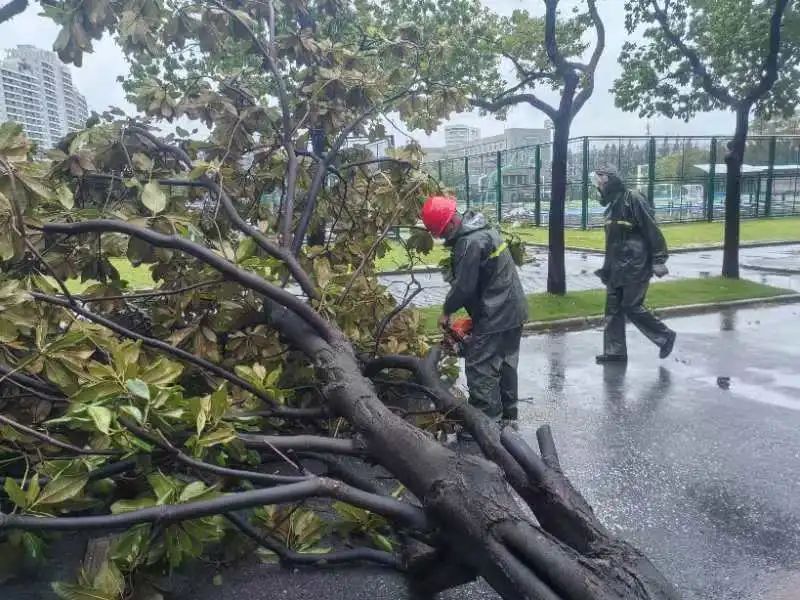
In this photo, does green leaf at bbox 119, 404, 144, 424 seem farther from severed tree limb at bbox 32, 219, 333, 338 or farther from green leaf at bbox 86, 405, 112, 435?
severed tree limb at bbox 32, 219, 333, 338

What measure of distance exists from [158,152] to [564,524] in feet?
11.7

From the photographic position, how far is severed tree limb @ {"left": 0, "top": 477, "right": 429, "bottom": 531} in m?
2.01

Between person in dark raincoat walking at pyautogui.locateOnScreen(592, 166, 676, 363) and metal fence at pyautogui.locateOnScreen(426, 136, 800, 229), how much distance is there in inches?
580

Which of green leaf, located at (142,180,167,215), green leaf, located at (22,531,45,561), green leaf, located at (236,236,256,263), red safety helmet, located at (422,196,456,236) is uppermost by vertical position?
green leaf, located at (142,180,167,215)

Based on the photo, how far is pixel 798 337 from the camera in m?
7.67

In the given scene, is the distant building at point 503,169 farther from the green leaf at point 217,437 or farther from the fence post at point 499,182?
the green leaf at point 217,437

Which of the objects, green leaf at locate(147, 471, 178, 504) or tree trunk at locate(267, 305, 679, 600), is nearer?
tree trunk at locate(267, 305, 679, 600)

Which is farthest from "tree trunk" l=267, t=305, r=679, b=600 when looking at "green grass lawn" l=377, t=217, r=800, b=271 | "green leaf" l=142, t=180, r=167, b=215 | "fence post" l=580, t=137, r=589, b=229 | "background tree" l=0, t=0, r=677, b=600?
"fence post" l=580, t=137, r=589, b=229

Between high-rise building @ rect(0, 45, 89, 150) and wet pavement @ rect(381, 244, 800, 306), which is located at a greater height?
high-rise building @ rect(0, 45, 89, 150)

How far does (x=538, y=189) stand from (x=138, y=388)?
72.6 feet

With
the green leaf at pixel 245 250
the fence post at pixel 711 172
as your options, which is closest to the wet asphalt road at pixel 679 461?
the green leaf at pixel 245 250

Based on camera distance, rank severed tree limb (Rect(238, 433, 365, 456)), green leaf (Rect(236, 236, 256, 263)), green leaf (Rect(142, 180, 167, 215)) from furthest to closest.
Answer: green leaf (Rect(236, 236, 256, 263))
green leaf (Rect(142, 180, 167, 215))
severed tree limb (Rect(238, 433, 365, 456))

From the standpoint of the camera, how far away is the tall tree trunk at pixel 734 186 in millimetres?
11219

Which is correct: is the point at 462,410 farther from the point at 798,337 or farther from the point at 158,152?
the point at 798,337
